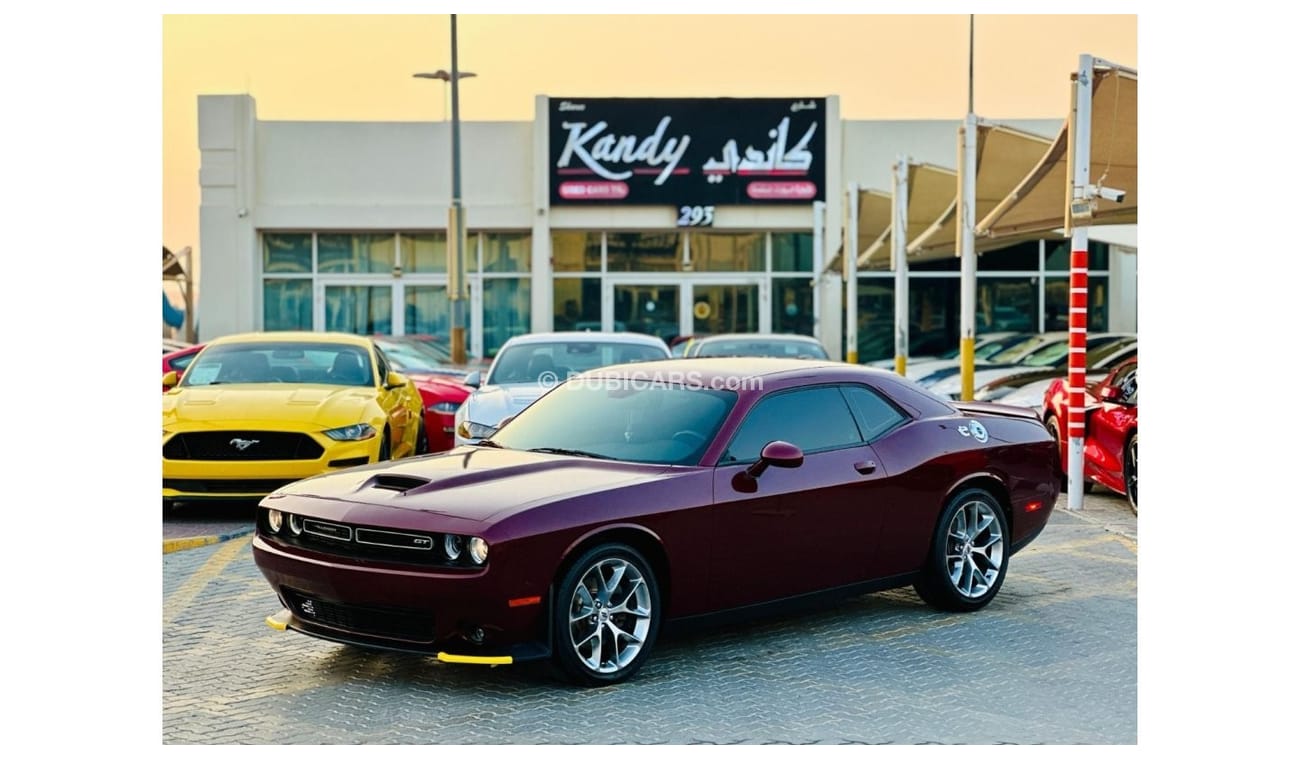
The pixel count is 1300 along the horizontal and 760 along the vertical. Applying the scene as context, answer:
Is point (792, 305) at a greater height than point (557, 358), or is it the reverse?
point (792, 305)

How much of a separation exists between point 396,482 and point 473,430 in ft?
17.9

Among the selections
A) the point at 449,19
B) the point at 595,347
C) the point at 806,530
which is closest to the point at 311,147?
the point at 449,19

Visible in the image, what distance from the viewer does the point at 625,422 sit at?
7766 mm

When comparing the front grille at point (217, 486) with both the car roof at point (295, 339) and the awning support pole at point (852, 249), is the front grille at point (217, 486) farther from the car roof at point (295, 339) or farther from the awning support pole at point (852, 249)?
the awning support pole at point (852, 249)

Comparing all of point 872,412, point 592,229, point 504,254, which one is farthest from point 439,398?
point 504,254

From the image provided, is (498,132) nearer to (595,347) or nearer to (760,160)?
(760,160)

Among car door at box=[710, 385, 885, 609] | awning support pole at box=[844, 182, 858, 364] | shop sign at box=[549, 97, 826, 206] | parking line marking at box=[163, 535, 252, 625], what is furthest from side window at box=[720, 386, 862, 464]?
shop sign at box=[549, 97, 826, 206]

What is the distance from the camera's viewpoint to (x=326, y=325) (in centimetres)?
3547

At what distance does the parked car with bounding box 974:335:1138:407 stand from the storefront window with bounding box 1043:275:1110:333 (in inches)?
692

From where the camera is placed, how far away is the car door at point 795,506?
720cm

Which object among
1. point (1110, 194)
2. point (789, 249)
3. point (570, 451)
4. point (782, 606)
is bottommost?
point (782, 606)

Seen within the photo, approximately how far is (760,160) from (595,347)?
2056 centimetres

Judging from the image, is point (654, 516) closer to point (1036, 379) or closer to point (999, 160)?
point (1036, 379)

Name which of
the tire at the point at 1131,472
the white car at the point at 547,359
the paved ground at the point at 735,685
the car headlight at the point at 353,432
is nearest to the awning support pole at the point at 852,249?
the white car at the point at 547,359
